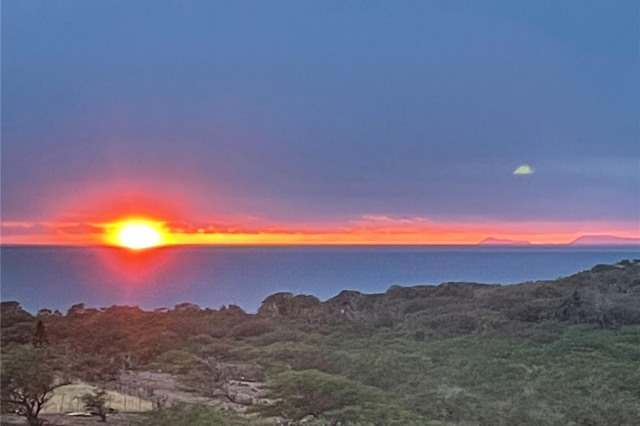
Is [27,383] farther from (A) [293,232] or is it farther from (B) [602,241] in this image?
(B) [602,241]

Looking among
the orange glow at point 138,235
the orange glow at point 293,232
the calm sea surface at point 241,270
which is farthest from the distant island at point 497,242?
the orange glow at point 138,235

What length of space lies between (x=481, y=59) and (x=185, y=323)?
9.79ft

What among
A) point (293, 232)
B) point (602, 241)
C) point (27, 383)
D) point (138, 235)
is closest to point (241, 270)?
point (293, 232)

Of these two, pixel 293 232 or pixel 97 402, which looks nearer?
pixel 97 402

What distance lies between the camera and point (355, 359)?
479cm

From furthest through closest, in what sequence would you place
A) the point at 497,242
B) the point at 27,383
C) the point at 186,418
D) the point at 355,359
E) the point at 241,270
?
the point at 497,242 < the point at 241,270 < the point at 355,359 < the point at 27,383 < the point at 186,418

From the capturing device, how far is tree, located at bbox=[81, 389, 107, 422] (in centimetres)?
418

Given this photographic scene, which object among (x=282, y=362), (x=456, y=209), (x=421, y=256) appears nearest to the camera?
(x=282, y=362)

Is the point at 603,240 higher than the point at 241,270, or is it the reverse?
the point at 603,240

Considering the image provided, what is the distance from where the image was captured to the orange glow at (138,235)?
4.82 meters

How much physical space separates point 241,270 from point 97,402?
1505mm

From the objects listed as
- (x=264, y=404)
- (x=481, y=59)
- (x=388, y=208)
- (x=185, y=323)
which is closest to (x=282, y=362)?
(x=264, y=404)

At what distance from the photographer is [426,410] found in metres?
4.34

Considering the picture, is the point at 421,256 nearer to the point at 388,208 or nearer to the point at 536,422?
the point at 388,208
